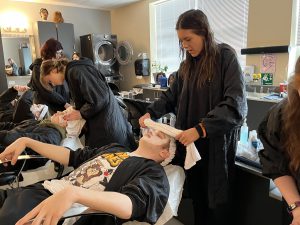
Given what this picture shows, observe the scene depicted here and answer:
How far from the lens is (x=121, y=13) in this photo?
17.2ft

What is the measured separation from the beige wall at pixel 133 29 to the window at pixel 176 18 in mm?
170

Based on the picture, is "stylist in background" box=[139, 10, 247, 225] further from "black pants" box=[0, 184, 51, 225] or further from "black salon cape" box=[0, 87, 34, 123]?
"black salon cape" box=[0, 87, 34, 123]

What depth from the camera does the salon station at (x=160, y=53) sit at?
1.52 metres

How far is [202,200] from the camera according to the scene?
1468 mm

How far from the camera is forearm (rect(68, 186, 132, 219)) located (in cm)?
88

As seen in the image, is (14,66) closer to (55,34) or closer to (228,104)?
(55,34)

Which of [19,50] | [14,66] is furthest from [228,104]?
Result: [19,50]

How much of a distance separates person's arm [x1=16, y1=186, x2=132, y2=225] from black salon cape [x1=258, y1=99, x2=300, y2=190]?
54cm

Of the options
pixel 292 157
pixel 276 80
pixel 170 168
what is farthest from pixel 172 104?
pixel 276 80

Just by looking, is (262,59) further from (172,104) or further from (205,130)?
(205,130)

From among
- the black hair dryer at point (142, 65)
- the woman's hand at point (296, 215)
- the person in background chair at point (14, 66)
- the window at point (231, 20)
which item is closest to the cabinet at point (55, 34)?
the person in background chair at point (14, 66)

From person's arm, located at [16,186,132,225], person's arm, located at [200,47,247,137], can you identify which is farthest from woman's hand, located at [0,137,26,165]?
person's arm, located at [200,47,247,137]

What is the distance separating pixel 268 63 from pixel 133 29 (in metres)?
2.83

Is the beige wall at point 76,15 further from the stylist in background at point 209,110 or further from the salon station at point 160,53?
the stylist in background at point 209,110
